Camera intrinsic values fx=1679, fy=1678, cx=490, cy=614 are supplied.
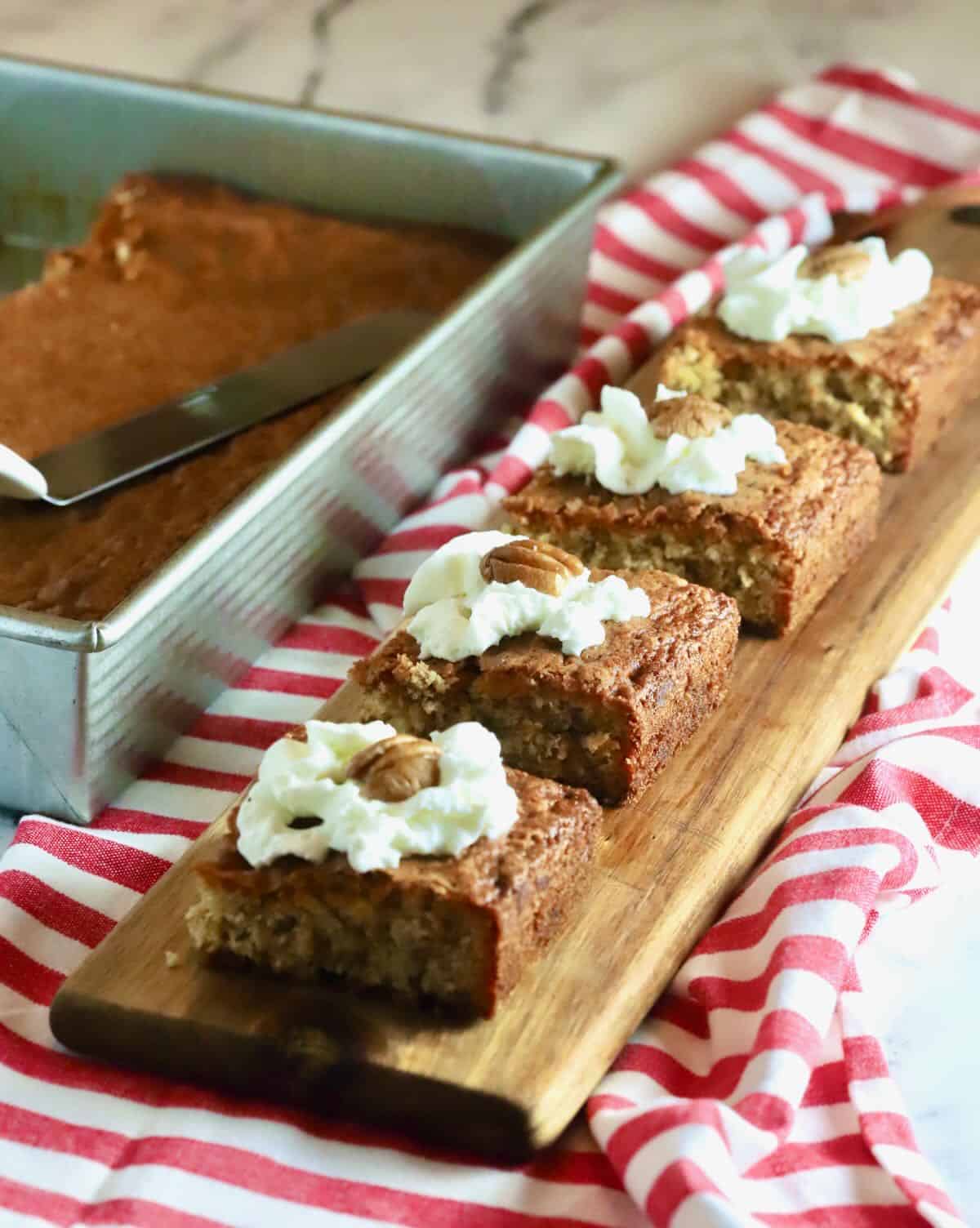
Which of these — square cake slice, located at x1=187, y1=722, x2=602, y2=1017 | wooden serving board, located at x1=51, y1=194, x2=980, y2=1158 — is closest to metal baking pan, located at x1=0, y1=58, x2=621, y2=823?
wooden serving board, located at x1=51, y1=194, x2=980, y2=1158

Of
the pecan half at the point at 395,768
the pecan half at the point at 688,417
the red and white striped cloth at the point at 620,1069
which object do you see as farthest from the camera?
the pecan half at the point at 688,417

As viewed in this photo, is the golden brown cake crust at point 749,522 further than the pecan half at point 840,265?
No

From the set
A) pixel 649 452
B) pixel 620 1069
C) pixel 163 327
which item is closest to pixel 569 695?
pixel 620 1069

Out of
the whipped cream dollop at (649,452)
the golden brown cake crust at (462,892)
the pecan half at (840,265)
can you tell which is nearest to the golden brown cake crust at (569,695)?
the golden brown cake crust at (462,892)

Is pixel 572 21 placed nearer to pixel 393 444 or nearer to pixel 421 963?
pixel 393 444

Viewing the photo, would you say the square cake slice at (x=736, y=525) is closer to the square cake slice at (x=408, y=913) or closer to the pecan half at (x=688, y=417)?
the pecan half at (x=688, y=417)

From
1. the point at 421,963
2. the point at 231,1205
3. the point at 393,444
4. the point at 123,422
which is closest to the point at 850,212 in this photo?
the point at 393,444
